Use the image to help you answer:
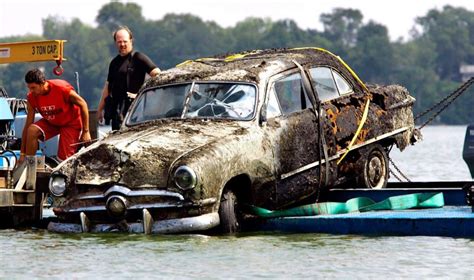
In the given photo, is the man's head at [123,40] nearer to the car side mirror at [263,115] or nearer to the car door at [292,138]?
the car door at [292,138]

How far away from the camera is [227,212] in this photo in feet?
54.7

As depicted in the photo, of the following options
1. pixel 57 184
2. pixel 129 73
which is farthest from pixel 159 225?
pixel 129 73

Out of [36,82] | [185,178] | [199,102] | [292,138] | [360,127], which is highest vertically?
[36,82]

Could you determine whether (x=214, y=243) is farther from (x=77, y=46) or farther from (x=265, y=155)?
(x=77, y=46)

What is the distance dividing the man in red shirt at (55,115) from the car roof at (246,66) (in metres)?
0.87

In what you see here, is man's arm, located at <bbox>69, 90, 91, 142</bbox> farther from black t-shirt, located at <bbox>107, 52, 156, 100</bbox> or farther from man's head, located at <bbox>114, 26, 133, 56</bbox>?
man's head, located at <bbox>114, 26, 133, 56</bbox>

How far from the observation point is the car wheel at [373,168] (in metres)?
19.0

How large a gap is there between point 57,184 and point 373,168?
4209 mm

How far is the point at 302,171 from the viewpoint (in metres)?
17.8

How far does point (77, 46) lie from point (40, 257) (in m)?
148

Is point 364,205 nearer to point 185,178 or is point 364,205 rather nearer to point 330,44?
point 185,178

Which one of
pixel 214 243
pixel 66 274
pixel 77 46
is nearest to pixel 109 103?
pixel 214 243

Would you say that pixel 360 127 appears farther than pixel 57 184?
Yes

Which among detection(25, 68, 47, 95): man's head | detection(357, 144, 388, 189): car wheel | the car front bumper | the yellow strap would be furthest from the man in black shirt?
the car front bumper
